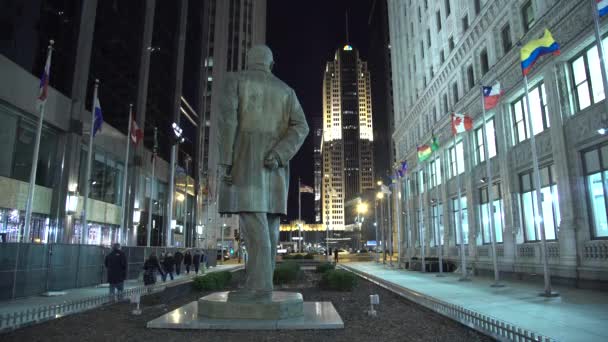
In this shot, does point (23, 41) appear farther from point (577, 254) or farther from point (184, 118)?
point (184, 118)

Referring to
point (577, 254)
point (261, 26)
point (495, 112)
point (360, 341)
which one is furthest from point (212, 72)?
point (360, 341)

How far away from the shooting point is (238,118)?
9281mm

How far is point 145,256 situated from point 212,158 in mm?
64954

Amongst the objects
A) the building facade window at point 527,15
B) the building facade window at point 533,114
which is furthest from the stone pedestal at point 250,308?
the building facade window at point 527,15

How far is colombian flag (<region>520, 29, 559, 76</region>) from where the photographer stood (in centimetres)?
1623

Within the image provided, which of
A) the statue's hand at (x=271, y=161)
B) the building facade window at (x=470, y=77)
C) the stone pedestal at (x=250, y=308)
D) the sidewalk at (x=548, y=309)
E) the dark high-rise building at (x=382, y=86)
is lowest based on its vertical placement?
the sidewalk at (x=548, y=309)

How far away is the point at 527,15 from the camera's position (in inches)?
1038

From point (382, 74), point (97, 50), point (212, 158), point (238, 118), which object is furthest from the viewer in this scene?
point (382, 74)

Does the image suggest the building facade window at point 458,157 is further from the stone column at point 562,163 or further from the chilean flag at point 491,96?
the chilean flag at point 491,96

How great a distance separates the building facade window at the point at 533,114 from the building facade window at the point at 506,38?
4096mm

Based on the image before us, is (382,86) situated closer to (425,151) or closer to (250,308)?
(425,151)

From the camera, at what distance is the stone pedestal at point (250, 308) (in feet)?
27.6

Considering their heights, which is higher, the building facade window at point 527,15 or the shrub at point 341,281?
the building facade window at point 527,15

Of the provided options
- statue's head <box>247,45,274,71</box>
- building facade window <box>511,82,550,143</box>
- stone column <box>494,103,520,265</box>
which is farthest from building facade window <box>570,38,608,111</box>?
statue's head <box>247,45,274,71</box>
